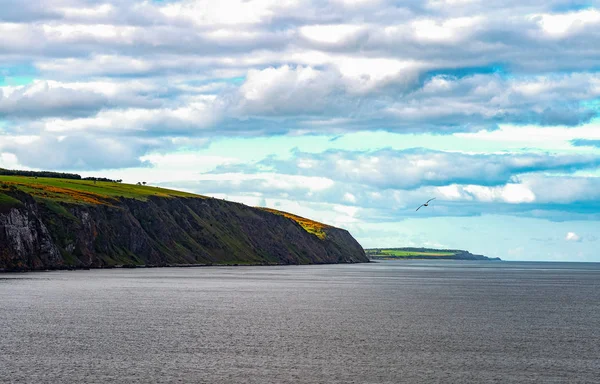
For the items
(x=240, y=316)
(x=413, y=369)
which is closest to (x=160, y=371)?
(x=413, y=369)

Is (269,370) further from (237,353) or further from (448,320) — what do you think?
(448,320)

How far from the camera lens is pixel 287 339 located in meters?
73.0

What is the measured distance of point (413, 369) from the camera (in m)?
57.8

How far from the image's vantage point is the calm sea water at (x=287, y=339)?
55062mm

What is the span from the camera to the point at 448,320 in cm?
9319

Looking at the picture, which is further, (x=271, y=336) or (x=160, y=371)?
(x=271, y=336)

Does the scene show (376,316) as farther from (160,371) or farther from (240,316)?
(160,371)

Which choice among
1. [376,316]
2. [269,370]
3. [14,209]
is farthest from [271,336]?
[14,209]

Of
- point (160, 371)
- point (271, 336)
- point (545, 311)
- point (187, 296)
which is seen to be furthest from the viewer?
point (187, 296)

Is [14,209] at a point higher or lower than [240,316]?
higher

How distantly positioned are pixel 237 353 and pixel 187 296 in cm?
6077

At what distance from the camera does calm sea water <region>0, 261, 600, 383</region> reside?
5506 centimetres

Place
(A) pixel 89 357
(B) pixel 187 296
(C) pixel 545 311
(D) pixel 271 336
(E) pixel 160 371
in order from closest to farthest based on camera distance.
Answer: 1. (E) pixel 160 371
2. (A) pixel 89 357
3. (D) pixel 271 336
4. (C) pixel 545 311
5. (B) pixel 187 296

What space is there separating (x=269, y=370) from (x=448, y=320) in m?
42.1
